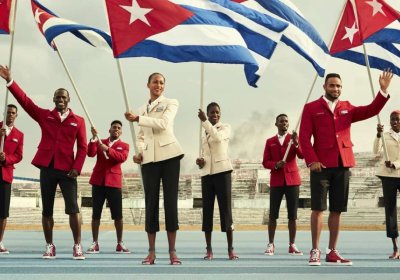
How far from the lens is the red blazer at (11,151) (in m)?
9.32

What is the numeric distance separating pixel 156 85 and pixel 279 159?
113 inches

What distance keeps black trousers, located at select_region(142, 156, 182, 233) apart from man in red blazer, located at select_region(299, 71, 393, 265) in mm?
1414

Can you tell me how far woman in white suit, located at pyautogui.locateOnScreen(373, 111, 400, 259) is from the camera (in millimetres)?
9000

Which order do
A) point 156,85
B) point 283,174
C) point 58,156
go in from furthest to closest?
1. point 283,174
2. point 58,156
3. point 156,85

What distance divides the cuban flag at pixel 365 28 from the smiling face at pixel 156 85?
116 inches

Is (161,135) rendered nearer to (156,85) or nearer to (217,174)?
(156,85)

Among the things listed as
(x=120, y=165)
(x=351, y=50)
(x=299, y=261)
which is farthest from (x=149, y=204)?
(x=351, y=50)

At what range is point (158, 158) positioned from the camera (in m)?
7.41

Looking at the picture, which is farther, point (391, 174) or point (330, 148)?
point (391, 174)

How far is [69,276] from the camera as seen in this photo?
622 cm

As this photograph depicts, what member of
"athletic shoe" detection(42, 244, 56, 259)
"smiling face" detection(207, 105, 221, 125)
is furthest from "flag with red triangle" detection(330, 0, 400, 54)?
"athletic shoe" detection(42, 244, 56, 259)

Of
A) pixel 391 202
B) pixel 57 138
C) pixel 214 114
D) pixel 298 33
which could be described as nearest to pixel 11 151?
pixel 57 138

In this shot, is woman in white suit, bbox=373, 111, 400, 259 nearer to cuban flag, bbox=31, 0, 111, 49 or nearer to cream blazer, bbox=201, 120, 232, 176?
cream blazer, bbox=201, 120, 232, 176

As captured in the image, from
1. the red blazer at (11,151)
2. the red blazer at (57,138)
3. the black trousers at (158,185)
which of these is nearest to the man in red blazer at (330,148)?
the black trousers at (158,185)
